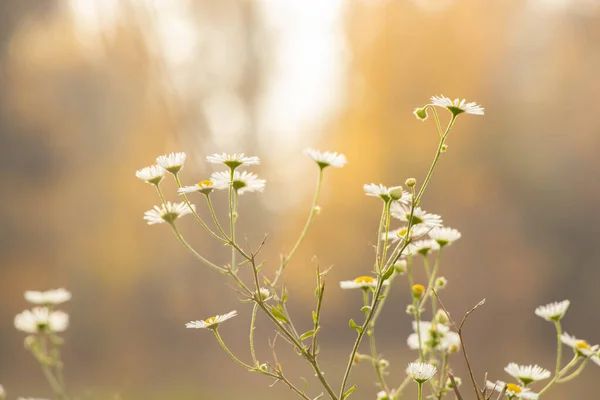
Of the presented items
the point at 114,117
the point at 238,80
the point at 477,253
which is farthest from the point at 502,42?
the point at 114,117

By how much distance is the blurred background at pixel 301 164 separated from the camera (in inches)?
181

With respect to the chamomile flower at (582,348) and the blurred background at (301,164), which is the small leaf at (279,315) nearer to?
the chamomile flower at (582,348)

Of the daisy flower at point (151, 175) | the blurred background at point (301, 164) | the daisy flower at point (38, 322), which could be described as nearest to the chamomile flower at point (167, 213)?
the daisy flower at point (151, 175)

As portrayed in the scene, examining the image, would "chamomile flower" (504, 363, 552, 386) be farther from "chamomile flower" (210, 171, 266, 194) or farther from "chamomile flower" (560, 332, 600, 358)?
"chamomile flower" (210, 171, 266, 194)

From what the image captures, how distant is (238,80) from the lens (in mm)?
5547

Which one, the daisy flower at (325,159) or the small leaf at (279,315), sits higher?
the daisy flower at (325,159)

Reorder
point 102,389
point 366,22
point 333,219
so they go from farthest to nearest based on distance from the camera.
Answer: point 366,22
point 333,219
point 102,389

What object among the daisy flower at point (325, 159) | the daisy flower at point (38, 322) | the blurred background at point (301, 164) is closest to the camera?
the daisy flower at point (325, 159)

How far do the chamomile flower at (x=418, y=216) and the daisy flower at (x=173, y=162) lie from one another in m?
0.20

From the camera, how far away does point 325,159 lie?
0.63 meters

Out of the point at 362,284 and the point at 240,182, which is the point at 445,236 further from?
the point at 240,182

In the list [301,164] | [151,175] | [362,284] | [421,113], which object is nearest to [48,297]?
[151,175]

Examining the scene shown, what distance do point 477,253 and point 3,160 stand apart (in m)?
3.43

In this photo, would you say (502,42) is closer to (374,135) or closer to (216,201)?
(374,135)
